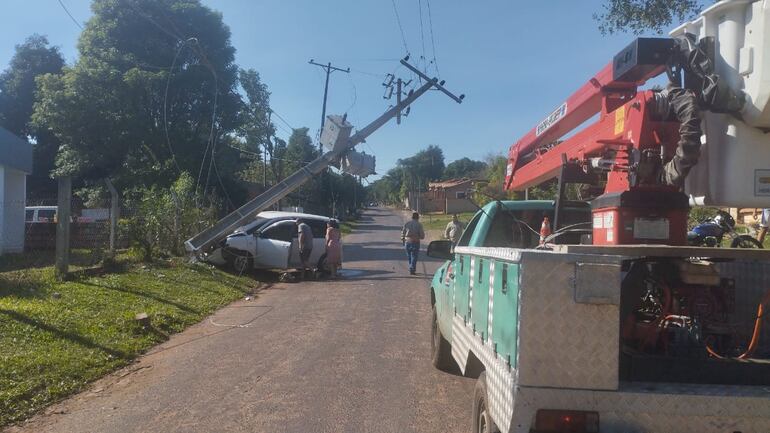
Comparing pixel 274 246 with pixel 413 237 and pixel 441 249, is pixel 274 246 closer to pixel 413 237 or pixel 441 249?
pixel 413 237

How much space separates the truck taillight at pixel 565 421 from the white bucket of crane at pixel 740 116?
1564 mm

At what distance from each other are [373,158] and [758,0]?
78.6ft

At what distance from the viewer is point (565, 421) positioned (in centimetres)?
320

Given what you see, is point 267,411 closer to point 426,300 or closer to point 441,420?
point 441,420

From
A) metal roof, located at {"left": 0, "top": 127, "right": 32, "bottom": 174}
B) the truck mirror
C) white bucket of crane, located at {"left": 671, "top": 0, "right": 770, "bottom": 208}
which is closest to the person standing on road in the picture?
the truck mirror

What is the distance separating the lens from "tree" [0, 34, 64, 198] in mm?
40906

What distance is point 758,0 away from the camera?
356 cm

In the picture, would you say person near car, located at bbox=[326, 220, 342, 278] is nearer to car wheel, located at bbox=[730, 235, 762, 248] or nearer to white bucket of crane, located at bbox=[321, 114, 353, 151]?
white bucket of crane, located at bbox=[321, 114, 353, 151]

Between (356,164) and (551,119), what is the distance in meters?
18.8

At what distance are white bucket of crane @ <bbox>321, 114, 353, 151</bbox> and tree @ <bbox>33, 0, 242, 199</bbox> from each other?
7392 mm

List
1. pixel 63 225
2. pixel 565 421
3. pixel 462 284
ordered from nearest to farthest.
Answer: pixel 565 421, pixel 462 284, pixel 63 225

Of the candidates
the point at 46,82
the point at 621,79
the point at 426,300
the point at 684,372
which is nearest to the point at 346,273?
the point at 426,300

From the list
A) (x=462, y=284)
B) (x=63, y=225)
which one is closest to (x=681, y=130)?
(x=462, y=284)

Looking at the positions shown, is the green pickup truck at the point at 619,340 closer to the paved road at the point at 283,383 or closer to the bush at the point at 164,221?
the paved road at the point at 283,383
